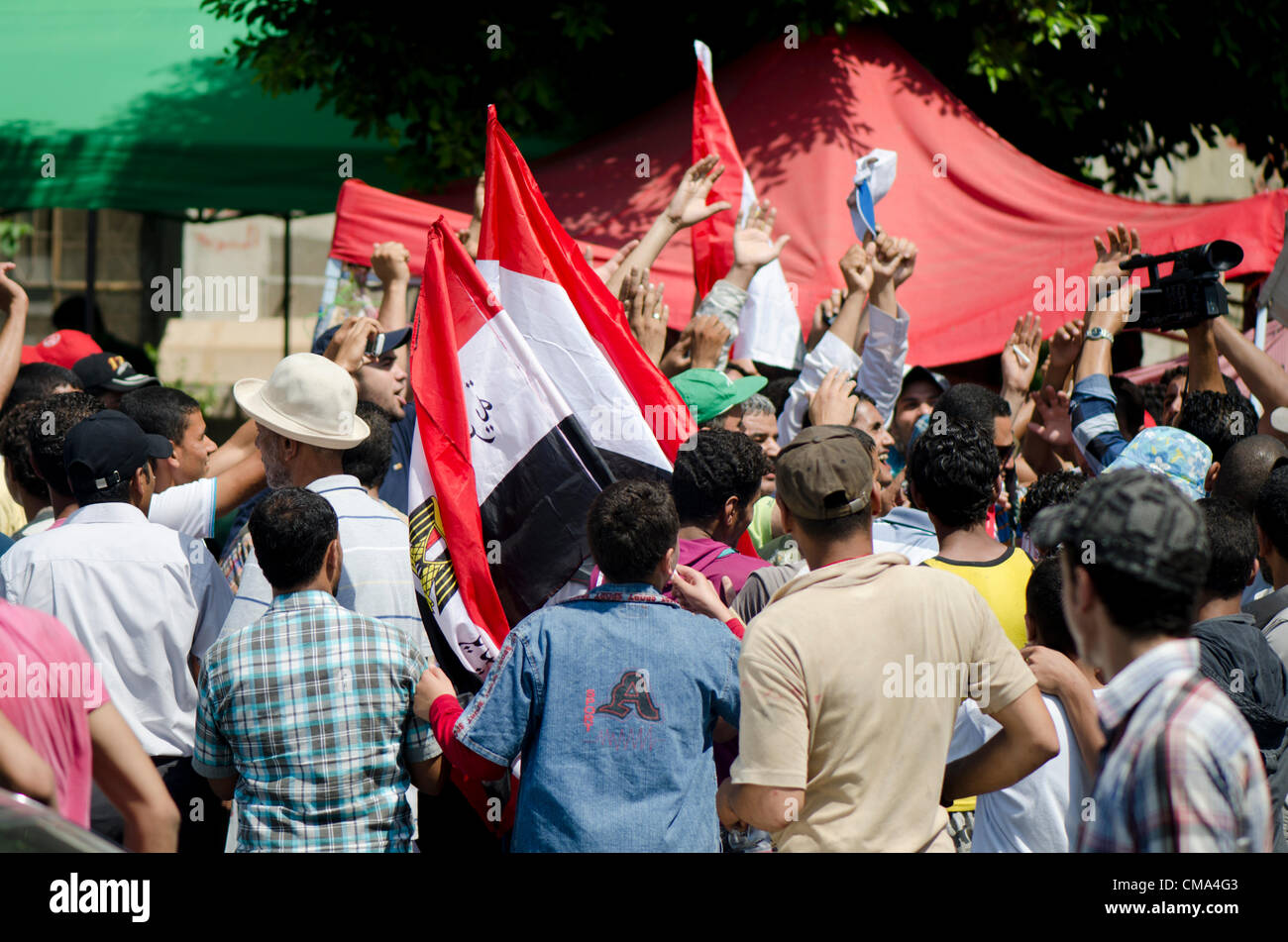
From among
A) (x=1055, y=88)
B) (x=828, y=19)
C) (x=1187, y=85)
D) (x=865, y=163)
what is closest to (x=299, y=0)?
(x=828, y=19)

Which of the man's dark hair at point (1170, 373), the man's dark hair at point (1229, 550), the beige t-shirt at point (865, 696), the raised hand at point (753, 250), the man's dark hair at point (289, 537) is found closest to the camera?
the beige t-shirt at point (865, 696)

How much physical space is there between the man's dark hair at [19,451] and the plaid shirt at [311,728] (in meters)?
1.52

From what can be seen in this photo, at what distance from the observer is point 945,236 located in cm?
749

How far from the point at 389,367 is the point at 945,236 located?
3819mm

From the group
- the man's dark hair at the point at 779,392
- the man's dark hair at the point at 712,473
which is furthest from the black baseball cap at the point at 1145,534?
the man's dark hair at the point at 779,392

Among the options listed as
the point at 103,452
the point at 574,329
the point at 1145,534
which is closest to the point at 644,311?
the point at 574,329

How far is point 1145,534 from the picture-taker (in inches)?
78.4

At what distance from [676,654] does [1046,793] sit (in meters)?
0.93

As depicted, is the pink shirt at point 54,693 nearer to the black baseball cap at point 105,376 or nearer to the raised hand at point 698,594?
the raised hand at point 698,594

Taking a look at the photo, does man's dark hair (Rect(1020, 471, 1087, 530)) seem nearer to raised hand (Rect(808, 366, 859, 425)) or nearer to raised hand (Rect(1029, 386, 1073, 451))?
raised hand (Rect(808, 366, 859, 425))

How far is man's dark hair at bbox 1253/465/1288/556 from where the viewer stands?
11.6 feet

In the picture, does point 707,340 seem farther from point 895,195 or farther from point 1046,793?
point 895,195

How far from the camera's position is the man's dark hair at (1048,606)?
121 inches

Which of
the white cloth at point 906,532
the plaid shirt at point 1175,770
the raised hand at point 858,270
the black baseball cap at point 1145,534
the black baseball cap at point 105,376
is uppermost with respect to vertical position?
the raised hand at point 858,270
